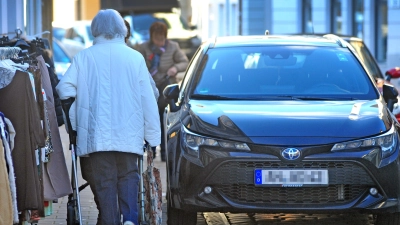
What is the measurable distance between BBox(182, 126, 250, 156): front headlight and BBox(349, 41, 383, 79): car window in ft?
16.7

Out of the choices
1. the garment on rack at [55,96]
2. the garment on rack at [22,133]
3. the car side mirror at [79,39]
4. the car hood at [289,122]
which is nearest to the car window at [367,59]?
the car hood at [289,122]

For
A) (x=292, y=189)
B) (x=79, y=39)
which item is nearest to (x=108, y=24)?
(x=292, y=189)

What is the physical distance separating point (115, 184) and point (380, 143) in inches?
71.5

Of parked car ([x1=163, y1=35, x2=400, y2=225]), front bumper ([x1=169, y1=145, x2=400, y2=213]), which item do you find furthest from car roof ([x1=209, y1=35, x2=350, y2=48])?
front bumper ([x1=169, y1=145, x2=400, y2=213])

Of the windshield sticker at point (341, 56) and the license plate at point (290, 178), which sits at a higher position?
the windshield sticker at point (341, 56)

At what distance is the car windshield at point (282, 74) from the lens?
8172 millimetres

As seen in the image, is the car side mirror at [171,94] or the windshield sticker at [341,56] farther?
the windshield sticker at [341,56]

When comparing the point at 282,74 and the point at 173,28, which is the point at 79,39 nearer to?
the point at 173,28

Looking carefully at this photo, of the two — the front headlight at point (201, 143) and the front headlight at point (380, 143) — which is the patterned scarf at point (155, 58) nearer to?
the front headlight at point (201, 143)

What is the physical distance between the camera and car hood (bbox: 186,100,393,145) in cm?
720

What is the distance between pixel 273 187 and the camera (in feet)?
23.5

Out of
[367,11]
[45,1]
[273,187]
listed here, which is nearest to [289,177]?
[273,187]

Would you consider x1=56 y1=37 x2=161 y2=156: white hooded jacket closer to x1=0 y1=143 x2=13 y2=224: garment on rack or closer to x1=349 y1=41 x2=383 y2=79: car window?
x1=0 y1=143 x2=13 y2=224: garment on rack

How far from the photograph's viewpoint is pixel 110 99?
686cm
